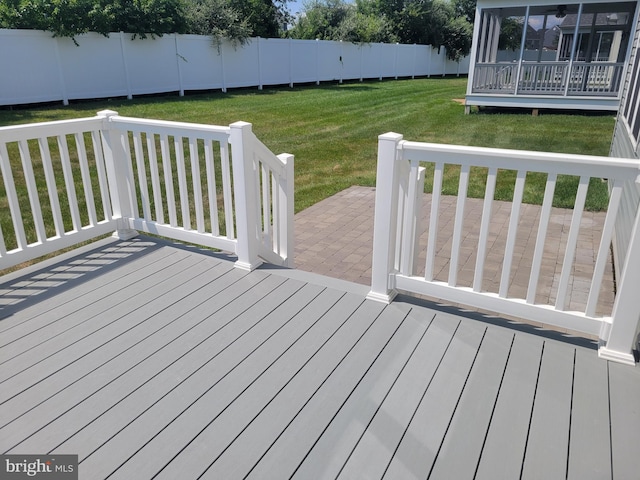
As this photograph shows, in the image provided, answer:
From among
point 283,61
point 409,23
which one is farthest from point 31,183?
point 409,23

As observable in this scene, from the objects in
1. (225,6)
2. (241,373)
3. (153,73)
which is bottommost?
(241,373)

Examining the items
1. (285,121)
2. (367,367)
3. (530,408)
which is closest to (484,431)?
(530,408)

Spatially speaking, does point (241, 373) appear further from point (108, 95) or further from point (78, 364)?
point (108, 95)

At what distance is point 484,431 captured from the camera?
1906 mm

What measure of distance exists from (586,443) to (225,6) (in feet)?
58.5

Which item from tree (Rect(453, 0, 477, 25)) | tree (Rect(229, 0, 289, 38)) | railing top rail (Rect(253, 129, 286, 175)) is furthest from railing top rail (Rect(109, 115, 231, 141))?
tree (Rect(453, 0, 477, 25))

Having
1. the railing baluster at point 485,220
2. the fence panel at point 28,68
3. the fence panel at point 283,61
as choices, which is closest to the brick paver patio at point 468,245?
the railing baluster at point 485,220

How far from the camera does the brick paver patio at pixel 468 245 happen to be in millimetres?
3857

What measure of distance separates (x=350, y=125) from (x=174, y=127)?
312 inches

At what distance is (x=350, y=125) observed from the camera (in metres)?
10.8

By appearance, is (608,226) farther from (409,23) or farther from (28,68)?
(409,23)

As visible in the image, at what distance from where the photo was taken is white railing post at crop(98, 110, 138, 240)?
3.59 meters

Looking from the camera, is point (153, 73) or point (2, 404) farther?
point (153, 73)

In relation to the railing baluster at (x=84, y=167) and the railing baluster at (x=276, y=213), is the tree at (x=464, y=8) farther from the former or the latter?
the railing baluster at (x=84, y=167)
